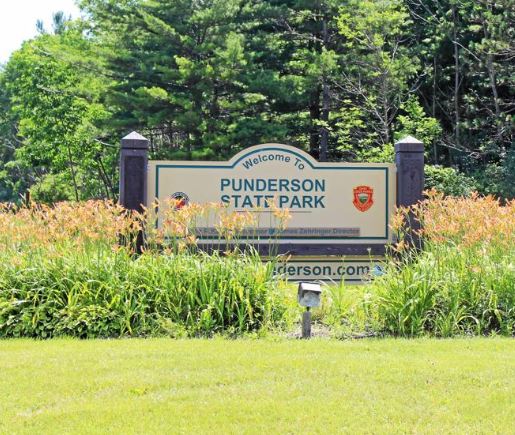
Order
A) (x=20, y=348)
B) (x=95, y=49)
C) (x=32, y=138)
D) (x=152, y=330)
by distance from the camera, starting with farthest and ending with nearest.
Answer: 1. (x=32, y=138)
2. (x=95, y=49)
3. (x=152, y=330)
4. (x=20, y=348)

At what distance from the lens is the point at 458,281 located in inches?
286

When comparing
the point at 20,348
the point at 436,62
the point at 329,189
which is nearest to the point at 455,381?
the point at 20,348

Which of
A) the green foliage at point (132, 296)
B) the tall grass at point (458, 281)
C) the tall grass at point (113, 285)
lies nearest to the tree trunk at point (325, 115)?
the tall grass at point (458, 281)

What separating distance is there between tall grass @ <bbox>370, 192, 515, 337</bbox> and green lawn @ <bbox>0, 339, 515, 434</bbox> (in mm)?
618

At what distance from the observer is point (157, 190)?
9.50 m

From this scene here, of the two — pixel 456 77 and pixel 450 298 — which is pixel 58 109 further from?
pixel 450 298

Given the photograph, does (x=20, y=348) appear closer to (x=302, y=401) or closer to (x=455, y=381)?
(x=302, y=401)

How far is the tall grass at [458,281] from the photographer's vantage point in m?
6.94

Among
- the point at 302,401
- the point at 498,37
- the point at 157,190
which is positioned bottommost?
the point at 302,401

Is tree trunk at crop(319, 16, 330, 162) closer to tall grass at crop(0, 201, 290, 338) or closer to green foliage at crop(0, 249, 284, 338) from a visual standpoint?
tall grass at crop(0, 201, 290, 338)

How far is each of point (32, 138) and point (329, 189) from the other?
25935 millimetres

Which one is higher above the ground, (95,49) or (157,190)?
(95,49)

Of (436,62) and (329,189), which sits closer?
(329,189)

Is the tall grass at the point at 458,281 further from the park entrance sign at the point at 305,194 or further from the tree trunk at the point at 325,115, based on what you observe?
the tree trunk at the point at 325,115
